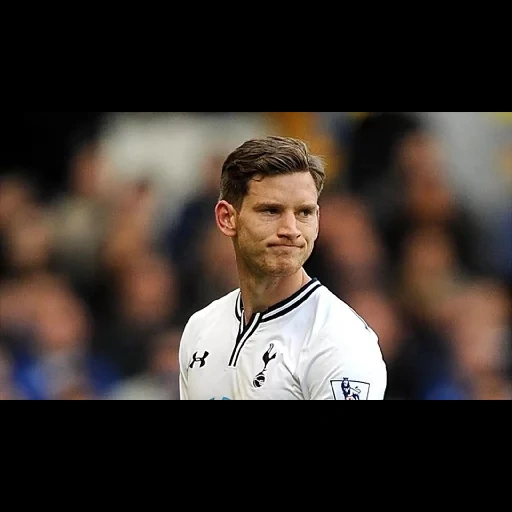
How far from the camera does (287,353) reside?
9.96 feet

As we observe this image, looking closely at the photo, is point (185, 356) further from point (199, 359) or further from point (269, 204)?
point (269, 204)

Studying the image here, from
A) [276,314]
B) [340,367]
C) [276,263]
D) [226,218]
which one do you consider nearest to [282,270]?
[276,263]

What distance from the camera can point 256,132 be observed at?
3256 mm

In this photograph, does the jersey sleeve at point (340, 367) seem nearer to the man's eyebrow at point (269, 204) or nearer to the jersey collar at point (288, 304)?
the jersey collar at point (288, 304)

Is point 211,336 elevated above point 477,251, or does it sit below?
below

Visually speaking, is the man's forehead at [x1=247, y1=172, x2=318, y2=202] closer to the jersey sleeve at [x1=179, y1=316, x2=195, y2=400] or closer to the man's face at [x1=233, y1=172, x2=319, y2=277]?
the man's face at [x1=233, y1=172, x2=319, y2=277]

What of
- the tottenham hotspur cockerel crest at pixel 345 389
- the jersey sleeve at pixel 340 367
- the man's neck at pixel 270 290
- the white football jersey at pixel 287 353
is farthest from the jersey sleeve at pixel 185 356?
the tottenham hotspur cockerel crest at pixel 345 389

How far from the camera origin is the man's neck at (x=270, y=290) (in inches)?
123

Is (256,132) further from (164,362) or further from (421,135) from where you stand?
(164,362)

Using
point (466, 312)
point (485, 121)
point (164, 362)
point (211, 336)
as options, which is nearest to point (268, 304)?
point (211, 336)

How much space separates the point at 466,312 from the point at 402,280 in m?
0.26

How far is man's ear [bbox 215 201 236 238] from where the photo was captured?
10.5ft

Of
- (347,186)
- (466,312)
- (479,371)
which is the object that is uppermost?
(347,186)

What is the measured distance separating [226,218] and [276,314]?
15.2 inches
